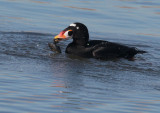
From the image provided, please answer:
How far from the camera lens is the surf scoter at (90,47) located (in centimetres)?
851

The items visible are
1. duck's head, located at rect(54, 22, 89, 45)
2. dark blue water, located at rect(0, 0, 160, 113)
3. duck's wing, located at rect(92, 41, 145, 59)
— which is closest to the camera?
dark blue water, located at rect(0, 0, 160, 113)

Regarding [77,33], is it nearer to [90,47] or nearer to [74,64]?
[90,47]

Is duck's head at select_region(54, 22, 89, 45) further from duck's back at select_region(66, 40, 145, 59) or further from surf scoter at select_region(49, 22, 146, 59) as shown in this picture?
duck's back at select_region(66, 40, 145, 59)

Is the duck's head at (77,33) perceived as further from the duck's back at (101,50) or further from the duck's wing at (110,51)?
the duck's wing at (110,51)

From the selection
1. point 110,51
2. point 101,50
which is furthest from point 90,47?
point 110,51

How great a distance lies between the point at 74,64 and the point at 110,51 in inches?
39.1

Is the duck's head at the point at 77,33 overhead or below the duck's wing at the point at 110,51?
overhead

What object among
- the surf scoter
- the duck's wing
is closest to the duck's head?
the surf scoter

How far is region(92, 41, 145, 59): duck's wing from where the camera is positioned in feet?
27.7

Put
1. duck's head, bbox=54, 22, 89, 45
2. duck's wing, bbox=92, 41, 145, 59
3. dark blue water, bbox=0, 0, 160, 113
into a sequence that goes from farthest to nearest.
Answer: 1. duck's head, bbox=54, 22, 89, 45
2. duck's wing, bbox=92, 41, 145, 59
3. dark blue water, bbox=0, 0, 160, 113

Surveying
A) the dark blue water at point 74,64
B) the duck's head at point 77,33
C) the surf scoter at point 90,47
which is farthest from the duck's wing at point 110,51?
the duck's head at point 77,33

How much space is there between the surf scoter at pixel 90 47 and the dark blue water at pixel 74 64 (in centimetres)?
19

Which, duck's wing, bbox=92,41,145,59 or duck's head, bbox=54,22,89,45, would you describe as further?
duck's head, bbox=54,22,89,45

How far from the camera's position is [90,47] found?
Result: 8.61 meters
